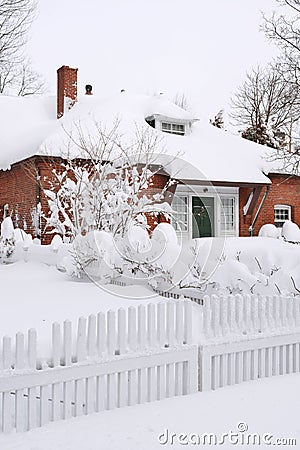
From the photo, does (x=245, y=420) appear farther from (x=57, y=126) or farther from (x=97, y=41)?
(x=97, y=41)

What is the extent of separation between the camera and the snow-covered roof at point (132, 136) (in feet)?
51.6

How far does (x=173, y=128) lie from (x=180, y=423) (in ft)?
50.1

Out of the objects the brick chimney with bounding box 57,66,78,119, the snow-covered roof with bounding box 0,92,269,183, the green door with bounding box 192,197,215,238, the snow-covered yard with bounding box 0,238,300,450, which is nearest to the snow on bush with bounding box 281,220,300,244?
the snow-covered roof with bounding box 0,92,269,183

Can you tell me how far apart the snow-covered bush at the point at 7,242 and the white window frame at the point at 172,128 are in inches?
283

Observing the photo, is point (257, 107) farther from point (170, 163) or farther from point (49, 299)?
point (49, 299)

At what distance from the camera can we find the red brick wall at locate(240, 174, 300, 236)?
18.4m

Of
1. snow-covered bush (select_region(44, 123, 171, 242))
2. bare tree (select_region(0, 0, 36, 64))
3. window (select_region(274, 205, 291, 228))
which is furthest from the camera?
window (select_region(274, 205, 291, 228))

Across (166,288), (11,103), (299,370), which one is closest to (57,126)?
(11,103)

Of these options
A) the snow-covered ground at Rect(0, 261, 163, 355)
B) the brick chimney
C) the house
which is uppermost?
the brick chimney

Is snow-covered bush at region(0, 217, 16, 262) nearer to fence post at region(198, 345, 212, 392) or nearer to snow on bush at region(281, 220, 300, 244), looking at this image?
snow on bush at region(281, 220, 300, 244)

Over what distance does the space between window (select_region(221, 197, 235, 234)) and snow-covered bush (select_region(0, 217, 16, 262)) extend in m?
7.84

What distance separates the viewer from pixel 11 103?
792 inches

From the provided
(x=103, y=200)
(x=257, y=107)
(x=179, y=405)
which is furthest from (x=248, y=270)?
(x=257, y=107)

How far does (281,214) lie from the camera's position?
19688mm
